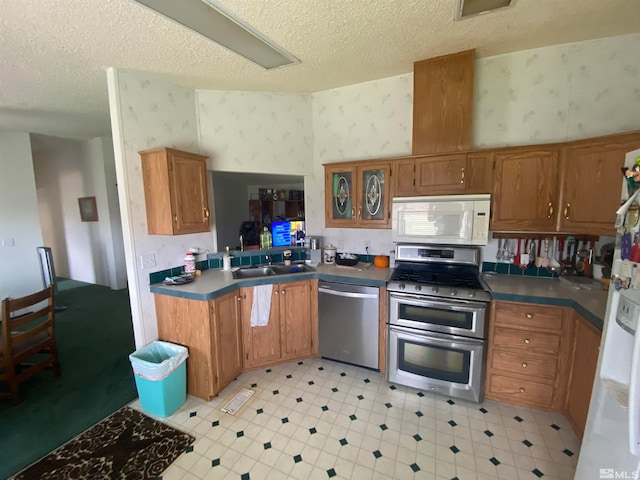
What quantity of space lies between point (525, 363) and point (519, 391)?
0.80ft

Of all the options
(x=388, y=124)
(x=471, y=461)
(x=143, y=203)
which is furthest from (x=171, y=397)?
(x=388, y=124)

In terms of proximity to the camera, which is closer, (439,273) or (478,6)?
(478,6)

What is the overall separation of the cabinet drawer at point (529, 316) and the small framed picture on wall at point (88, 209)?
6.35 metres

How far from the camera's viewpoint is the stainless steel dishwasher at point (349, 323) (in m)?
2.48

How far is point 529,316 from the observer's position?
202 centimetres

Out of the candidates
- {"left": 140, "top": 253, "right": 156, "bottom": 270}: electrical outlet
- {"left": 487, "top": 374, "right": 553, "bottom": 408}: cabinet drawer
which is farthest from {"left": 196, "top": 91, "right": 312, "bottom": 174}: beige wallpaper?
{"left": 487, "top": 374, "right": 553, "bottom": 408}: cabinet drawer

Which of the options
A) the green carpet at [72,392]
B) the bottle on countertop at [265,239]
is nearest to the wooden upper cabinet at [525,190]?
the bottle on countertop at [265,239]

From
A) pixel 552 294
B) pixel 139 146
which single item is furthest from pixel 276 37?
pixel 552 294

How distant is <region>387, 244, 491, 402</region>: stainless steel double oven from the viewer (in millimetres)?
2125

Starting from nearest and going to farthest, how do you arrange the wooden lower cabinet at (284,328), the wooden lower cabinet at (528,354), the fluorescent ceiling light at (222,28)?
the fluorescent ceiling light at (222,28) < the wooden lower cabinet at (528,354) < the wooden lower cabinet at (284,328)

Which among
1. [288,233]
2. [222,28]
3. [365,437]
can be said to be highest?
[222,28]

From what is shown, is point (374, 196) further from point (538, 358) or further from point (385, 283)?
point (538, 358)

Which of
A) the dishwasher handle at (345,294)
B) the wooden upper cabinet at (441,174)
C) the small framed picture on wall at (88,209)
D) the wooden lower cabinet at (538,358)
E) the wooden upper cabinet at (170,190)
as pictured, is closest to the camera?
the wooden lower cabinet at (538,358)

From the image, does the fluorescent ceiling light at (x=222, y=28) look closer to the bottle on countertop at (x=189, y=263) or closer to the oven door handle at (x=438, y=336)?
the bottle on countertop at (x=189, y=263)
